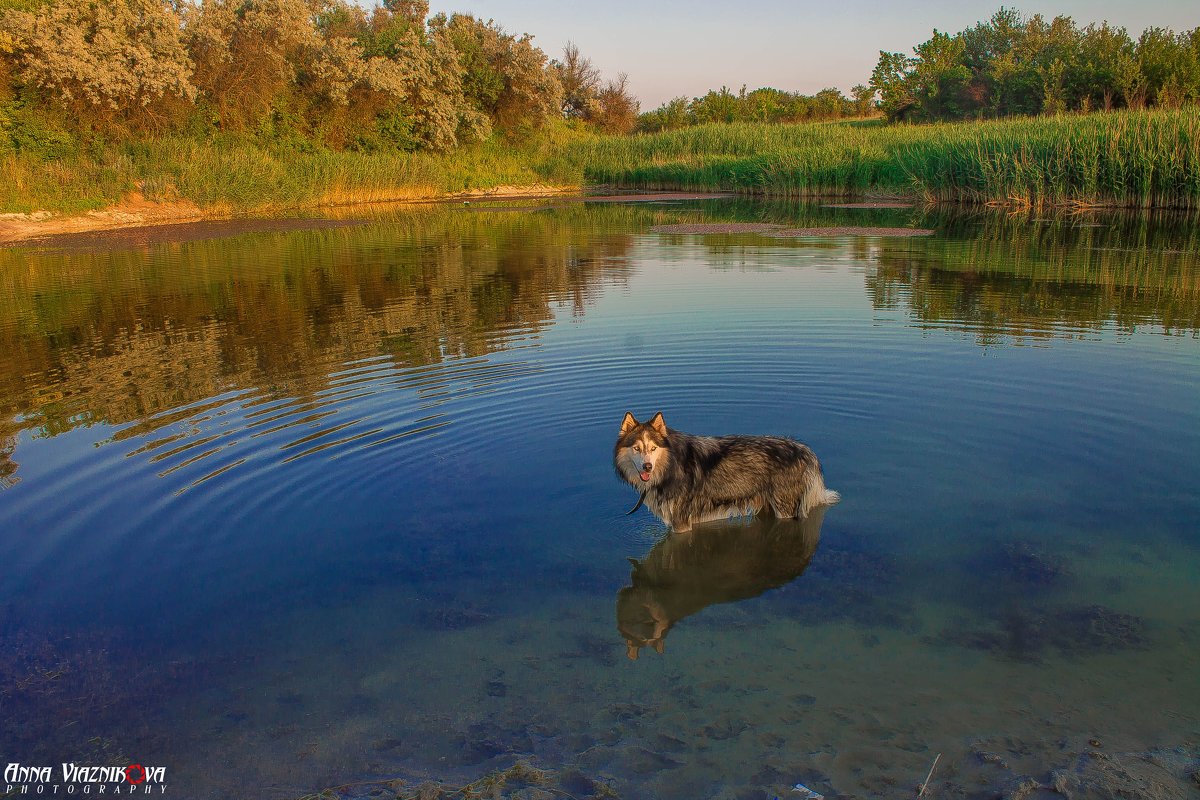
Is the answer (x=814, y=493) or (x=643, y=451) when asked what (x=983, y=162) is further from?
(x=643, y=451)

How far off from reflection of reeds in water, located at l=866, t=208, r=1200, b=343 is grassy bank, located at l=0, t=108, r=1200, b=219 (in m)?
4.67

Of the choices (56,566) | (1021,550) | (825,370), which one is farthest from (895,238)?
(56,566)

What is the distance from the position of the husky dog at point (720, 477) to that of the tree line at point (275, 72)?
128ft

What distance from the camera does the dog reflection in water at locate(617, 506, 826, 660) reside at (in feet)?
18.0

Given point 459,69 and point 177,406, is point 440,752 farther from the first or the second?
A: point 459,69

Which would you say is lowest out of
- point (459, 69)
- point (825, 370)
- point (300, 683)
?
point (300, 683)

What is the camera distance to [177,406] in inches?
393

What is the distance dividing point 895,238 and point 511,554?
2102 cm

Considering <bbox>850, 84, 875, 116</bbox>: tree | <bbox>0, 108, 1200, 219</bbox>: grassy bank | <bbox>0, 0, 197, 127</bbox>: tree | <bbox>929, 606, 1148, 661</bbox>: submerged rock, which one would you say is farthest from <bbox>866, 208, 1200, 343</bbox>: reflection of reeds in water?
<bbox>850, 84, 875, 116</bbox>: tree

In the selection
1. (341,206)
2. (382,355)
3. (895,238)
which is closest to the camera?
(382,355)

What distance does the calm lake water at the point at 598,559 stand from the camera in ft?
13.5

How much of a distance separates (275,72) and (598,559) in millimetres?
46206

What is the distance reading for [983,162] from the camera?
31.3 m

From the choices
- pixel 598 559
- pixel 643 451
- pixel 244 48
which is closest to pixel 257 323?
pixel 598 559
